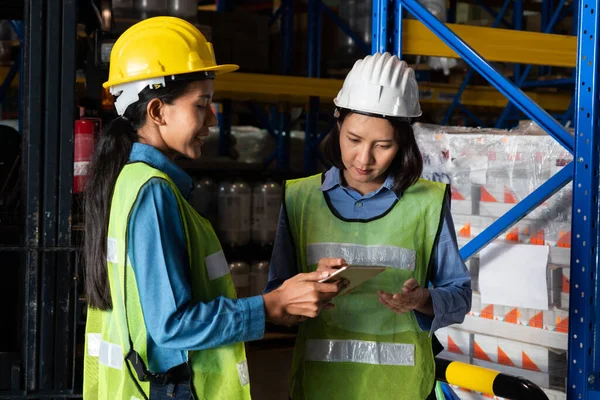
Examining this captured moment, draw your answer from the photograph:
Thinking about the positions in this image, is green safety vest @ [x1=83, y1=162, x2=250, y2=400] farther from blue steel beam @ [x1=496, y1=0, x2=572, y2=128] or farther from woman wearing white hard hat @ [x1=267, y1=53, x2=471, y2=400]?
blue steel beam @ [x1=496, y1=0, x2=572, y2=128]

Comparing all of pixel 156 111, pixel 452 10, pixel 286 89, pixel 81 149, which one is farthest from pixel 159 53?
pixel 452 10

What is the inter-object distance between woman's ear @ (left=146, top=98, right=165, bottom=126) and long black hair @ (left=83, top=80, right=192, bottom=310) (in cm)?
1

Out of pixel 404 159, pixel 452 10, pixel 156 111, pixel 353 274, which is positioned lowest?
pixel 353 274

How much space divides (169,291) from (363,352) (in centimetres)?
87

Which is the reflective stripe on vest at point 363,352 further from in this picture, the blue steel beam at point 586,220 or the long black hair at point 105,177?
the blue steel beam at point 586,220

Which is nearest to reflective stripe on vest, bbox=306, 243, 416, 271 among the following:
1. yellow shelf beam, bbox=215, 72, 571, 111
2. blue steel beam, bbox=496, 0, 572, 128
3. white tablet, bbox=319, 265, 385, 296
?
white tablet, bbox=319, 265, 385, 296

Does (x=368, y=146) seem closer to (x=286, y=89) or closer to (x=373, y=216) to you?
(x=373, y=216)

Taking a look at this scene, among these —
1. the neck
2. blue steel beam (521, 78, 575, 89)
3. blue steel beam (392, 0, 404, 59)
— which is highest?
blue steel beam (521, 78, 575, 89)

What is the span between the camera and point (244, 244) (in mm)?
8438

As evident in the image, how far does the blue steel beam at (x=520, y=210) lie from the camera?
3709 millimetres

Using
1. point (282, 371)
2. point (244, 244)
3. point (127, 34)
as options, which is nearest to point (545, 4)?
point (244, 244)

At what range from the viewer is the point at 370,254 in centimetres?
287

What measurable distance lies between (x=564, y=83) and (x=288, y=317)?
8458 mm

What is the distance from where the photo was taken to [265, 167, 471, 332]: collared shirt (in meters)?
2.87
